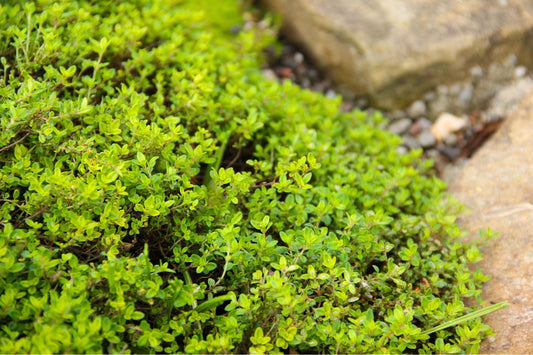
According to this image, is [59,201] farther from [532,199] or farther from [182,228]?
[532,199]

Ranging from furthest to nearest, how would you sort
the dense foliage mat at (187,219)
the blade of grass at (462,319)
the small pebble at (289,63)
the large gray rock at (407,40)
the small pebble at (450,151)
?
the small pebble at (289,63)
the large gray rock at (407,40)
the small pebble at (450,151)
the blade of grass at (462,319)
the dense foliage mat at (187,219)

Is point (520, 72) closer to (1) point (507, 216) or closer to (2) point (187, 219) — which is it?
(1) point (507, 216)

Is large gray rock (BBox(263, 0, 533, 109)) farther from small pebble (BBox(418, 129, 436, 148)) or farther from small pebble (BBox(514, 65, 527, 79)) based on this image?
small pebble (BBox(418, 129, 436, 148))

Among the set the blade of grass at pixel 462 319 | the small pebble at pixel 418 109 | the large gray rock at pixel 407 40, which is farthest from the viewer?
the small pebble at pixel 418 109

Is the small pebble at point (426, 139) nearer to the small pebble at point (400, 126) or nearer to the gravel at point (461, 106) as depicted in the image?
the gravel at point (461, 106)

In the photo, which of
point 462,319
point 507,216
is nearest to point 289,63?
point 507,216

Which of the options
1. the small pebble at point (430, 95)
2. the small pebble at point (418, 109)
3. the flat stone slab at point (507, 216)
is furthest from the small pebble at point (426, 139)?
the flat stone slab at point (507, 216)

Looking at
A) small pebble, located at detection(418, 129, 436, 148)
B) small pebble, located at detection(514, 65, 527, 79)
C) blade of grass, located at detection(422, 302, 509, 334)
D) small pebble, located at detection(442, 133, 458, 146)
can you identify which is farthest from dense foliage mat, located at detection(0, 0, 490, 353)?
small pebble, located at detection(514, 65, 527, 79)
